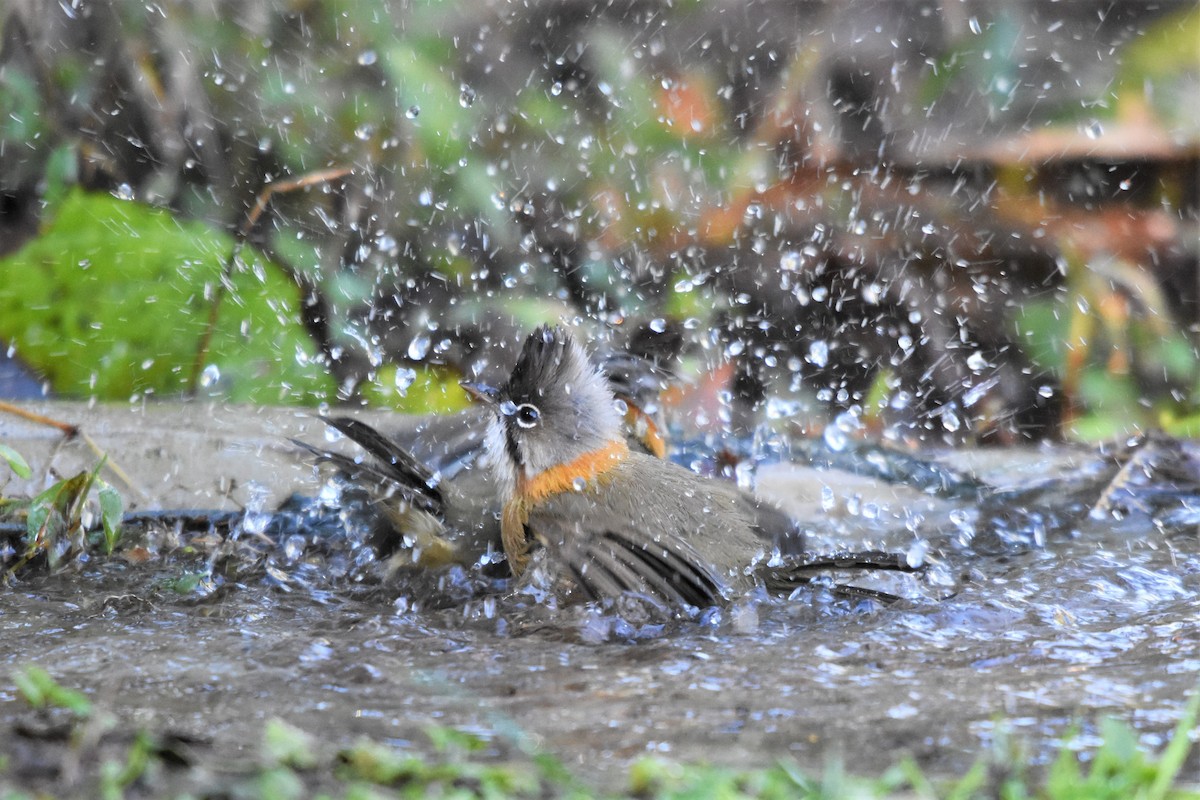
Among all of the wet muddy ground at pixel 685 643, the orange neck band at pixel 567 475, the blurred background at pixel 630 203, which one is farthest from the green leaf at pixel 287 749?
the blurred background at pixel 630 203

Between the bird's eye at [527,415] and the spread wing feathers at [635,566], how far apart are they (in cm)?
43

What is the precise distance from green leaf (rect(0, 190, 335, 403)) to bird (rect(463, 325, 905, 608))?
1908 mm

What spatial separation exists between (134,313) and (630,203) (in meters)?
2.46

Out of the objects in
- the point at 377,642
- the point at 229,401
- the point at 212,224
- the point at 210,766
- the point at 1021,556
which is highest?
the point at 212,224

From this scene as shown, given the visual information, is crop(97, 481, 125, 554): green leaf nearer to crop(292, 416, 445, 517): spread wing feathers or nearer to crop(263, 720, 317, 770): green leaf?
crop(292, 416, 445, 517): spread wing feathers

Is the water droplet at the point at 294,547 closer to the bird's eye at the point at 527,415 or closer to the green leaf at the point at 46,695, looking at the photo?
the bird's eye at the point at 527,415

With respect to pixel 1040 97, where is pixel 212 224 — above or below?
below

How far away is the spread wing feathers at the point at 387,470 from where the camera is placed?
13.5 ft

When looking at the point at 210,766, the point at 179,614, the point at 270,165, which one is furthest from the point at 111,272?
the point at 210,766

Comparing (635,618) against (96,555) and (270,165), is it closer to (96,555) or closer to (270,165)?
(96,555)

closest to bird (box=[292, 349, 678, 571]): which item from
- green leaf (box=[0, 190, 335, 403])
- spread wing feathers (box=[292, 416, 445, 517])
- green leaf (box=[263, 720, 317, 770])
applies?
spread wing feathers (box=[292, 416, 445, 517])

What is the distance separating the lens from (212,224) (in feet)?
20.2

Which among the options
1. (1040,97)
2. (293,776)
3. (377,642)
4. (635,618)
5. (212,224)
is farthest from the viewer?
(1040,97)

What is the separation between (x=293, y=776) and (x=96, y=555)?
2.09m
